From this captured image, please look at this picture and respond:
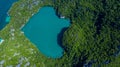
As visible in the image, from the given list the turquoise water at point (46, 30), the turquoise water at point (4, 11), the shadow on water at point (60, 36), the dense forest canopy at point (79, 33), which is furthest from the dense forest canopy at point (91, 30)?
the turquoise water at point (4, 11)

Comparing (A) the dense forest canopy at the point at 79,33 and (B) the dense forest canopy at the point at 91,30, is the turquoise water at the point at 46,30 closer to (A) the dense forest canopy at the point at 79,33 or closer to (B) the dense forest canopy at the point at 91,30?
(A) the dense forest canopy at the point at 79,33

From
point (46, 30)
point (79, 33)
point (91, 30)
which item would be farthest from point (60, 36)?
point (91, 30)

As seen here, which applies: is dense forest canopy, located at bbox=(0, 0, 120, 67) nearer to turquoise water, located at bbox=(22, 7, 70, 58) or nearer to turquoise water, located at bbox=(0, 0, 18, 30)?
turquoise water, located at bbox=(22, 7, 70, 58)

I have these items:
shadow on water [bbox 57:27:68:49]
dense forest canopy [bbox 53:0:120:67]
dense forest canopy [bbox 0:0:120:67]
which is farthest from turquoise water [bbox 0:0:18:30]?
shadow on water [bbox 57:27:68:49]

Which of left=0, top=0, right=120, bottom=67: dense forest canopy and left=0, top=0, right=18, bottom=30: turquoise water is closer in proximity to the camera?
left=0, top=0, right=120, bottom=67: dense forest canopy

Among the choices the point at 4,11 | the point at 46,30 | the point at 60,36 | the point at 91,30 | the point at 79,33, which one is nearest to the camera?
the point at 79,33

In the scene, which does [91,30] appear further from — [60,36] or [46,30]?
[46,30]

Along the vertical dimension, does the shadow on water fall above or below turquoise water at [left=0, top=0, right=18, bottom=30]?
below
